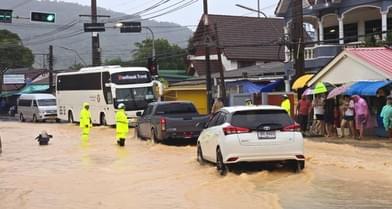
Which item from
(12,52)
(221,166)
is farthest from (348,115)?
(12,52)

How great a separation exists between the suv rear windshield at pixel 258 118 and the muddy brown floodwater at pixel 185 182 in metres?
1.11

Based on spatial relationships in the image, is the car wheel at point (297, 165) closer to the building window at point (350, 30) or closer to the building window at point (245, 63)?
the building window at point (350, 30)

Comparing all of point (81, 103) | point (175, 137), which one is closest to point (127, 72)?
point (81, 103)

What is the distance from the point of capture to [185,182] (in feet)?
49.6

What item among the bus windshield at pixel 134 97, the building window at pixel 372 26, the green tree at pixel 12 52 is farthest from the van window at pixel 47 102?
the green tree at pixel 12 52

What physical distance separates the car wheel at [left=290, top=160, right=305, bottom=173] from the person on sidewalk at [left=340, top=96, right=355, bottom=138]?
8.78 meters

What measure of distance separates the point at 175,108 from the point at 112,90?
14.0 meters

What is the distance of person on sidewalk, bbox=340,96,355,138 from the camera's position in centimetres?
2398

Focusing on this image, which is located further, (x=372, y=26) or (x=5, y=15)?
(x=372, y=26)

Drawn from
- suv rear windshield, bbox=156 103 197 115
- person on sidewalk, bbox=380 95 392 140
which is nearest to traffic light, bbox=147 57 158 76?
suv rear windshield, bbox=156 103 197 115

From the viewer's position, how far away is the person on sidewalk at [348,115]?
23984mm

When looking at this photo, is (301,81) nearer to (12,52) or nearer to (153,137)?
(153,137)

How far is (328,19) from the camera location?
41.8m

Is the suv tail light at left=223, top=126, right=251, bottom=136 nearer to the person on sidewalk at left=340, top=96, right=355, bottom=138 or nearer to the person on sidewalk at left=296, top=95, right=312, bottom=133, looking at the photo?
the person on sidewalk at left=340, top=96, right=355, bottom=138
